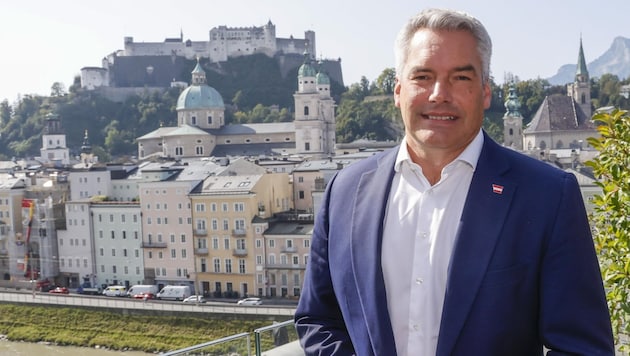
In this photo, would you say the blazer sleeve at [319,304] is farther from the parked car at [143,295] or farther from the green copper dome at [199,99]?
the green copper dome at [199,99]

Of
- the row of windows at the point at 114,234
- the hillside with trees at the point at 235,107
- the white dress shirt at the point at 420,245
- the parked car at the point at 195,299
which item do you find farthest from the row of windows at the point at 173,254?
the hillside with trees at the point at 235,107

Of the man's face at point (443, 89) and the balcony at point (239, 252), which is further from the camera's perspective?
the balcony at point (239, 252)

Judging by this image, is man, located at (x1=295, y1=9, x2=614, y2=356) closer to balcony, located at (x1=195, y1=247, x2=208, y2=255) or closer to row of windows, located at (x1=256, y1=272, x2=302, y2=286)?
row of windows, located at (x1=256, y1=272, x2=302, y2=286)

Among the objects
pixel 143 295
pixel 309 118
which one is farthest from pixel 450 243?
pixel 309 118

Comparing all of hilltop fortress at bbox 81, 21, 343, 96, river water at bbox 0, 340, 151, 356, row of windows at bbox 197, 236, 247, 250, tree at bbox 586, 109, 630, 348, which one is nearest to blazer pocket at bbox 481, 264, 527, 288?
tree at bbox 586, 109, 630, 348

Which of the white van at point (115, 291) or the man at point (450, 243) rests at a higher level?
the man at point (450, 243)

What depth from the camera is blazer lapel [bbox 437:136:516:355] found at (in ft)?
4.57

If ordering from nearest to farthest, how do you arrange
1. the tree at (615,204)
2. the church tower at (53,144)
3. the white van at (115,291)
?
1. the tree at (615,204)
2. the white van at (115,291)
3. the church tower at (53,144)

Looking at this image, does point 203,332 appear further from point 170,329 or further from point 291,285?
point 291,285

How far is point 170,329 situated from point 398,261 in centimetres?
1899

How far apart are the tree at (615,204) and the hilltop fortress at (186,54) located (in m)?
63.0

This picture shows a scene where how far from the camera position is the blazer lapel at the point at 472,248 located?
1394 millimetres

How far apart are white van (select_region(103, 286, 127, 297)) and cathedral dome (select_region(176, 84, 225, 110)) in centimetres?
2434

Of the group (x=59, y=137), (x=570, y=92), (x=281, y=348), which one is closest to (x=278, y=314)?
(x=281, y=348)
